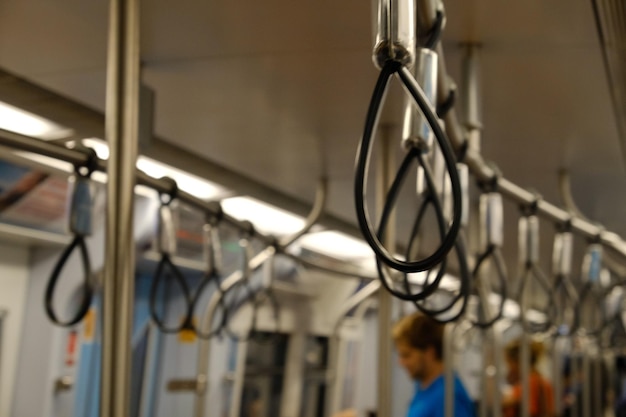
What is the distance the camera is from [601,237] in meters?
2.17

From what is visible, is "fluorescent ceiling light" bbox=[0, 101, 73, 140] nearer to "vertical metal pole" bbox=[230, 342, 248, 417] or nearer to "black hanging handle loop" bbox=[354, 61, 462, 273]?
"black hanging handle loop" bbox=[354, 61, 462, 273]

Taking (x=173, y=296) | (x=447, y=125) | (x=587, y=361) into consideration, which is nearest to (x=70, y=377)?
(x=173, y=296)

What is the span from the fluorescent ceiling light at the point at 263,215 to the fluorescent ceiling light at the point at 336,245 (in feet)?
1.10

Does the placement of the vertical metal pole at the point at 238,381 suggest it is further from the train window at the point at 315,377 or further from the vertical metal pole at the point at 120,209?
the vertical metal pole at the point at 120,209

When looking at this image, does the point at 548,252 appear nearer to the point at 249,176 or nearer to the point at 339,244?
the point at 339,244

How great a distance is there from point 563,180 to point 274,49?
1.35 metres

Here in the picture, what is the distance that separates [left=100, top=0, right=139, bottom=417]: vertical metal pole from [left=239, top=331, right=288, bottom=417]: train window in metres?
3.43

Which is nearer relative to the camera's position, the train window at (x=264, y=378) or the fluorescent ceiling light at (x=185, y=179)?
the fluorescent ceiling light at (x=185, y=179)

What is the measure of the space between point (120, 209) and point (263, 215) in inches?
83.6

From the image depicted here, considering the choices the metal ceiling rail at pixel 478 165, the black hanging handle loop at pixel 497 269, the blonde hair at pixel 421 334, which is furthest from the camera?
the blonde hair at pixel 421 334

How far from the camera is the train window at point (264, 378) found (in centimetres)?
454

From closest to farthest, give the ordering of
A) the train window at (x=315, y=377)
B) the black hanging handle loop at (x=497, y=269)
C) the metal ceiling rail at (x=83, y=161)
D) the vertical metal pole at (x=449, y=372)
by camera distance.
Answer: the metal ceiling rail at (x=83, y=161) → the black hanging handle loop at (x=497, y=269) → the vertical metal pole at (x=449, y=372) → the train window at (x=315, y=377)

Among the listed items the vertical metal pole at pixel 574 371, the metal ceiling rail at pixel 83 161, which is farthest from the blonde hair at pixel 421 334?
the vertical metal pole at pixel 574 371

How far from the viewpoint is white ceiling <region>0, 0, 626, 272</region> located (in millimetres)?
1328
